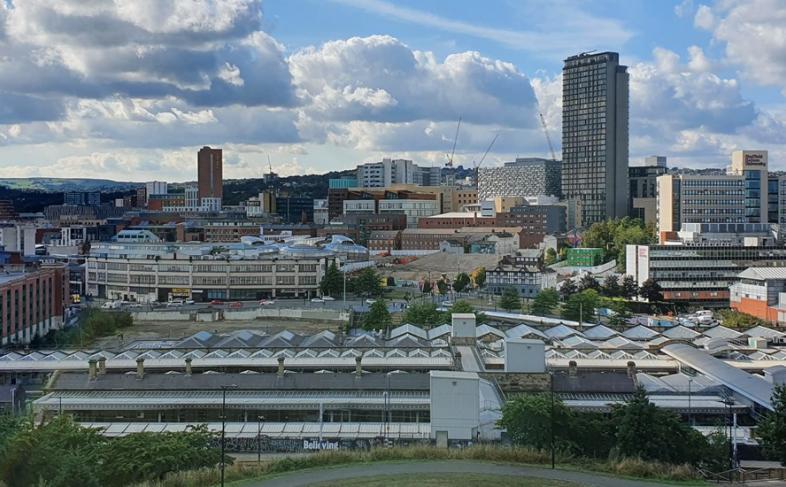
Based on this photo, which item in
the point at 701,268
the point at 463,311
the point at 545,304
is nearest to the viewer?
the point at 463,311

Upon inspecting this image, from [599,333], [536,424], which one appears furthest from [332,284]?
[536,424]

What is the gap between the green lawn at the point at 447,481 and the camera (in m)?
13.4

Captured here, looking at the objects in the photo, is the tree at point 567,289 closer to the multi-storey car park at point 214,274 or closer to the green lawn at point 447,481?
the multi-storey car park at point 214,274

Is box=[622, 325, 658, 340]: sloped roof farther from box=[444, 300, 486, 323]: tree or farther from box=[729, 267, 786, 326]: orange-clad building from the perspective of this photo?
box=[729, 267, 786, 326]: orange-clad building

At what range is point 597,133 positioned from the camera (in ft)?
348

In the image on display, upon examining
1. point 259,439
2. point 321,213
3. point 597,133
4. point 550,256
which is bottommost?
point 259,439

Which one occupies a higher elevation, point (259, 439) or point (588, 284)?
point (588, 284)

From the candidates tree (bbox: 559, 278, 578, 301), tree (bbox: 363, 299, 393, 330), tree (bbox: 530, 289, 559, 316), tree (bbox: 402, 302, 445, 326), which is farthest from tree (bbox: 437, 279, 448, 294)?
tree (bbox: 363, 299, 393, 330)

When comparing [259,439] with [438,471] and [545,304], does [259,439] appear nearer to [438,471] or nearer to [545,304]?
[438,471]

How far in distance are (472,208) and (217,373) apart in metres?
83.5

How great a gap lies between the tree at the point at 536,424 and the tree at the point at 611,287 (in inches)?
1378

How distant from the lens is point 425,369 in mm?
22812

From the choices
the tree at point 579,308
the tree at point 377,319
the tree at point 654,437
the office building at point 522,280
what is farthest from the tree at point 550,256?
the tree at point 654,437

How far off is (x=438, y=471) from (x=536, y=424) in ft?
8.30
